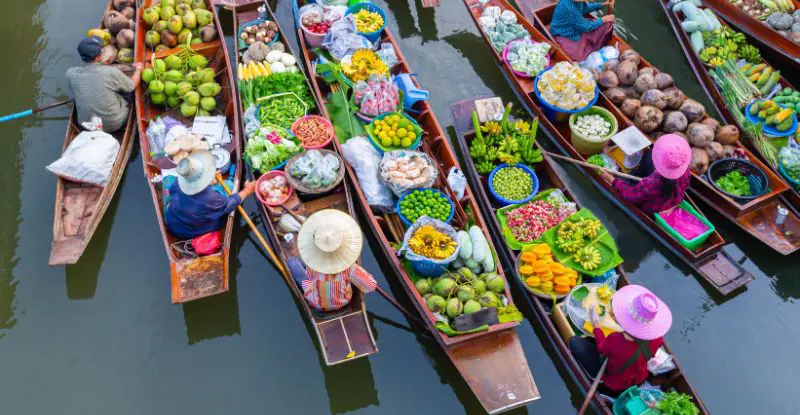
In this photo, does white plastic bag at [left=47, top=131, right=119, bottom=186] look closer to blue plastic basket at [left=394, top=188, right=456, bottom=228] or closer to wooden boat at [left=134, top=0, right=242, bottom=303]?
wooden boat at [left=134, top=0, right=242, bottom=303]

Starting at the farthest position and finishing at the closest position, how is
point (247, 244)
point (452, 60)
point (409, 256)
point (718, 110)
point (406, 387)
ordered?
point (452, 60)
point (718, 110)
point (247, 244)
point (406, 387)
point (409, 256)

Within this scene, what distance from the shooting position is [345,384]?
19.4ft

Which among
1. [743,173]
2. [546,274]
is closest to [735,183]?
[743,173]

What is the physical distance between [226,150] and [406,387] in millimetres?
3802

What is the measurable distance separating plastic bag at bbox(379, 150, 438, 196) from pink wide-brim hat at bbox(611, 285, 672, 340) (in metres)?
2.51

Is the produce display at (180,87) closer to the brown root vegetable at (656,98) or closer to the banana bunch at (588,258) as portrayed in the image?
the banana bunch at (588,258)

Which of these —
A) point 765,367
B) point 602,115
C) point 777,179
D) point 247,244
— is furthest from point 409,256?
point 777,179

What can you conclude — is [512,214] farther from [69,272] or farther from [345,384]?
[69,272]

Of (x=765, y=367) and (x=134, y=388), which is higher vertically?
(x=134, y=388)

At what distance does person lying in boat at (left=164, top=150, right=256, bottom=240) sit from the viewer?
17.5 ft

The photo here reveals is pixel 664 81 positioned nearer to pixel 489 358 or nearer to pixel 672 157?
pixel 672 157

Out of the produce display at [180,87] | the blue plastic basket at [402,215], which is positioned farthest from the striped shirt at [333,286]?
the produce display at [180,87]

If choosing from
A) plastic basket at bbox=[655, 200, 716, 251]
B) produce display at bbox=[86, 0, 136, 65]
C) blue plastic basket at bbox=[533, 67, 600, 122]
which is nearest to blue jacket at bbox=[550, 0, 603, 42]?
blue plastic basket at bbox=[533, 67, 600, 122]

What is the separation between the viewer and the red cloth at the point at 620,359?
4688 mm
